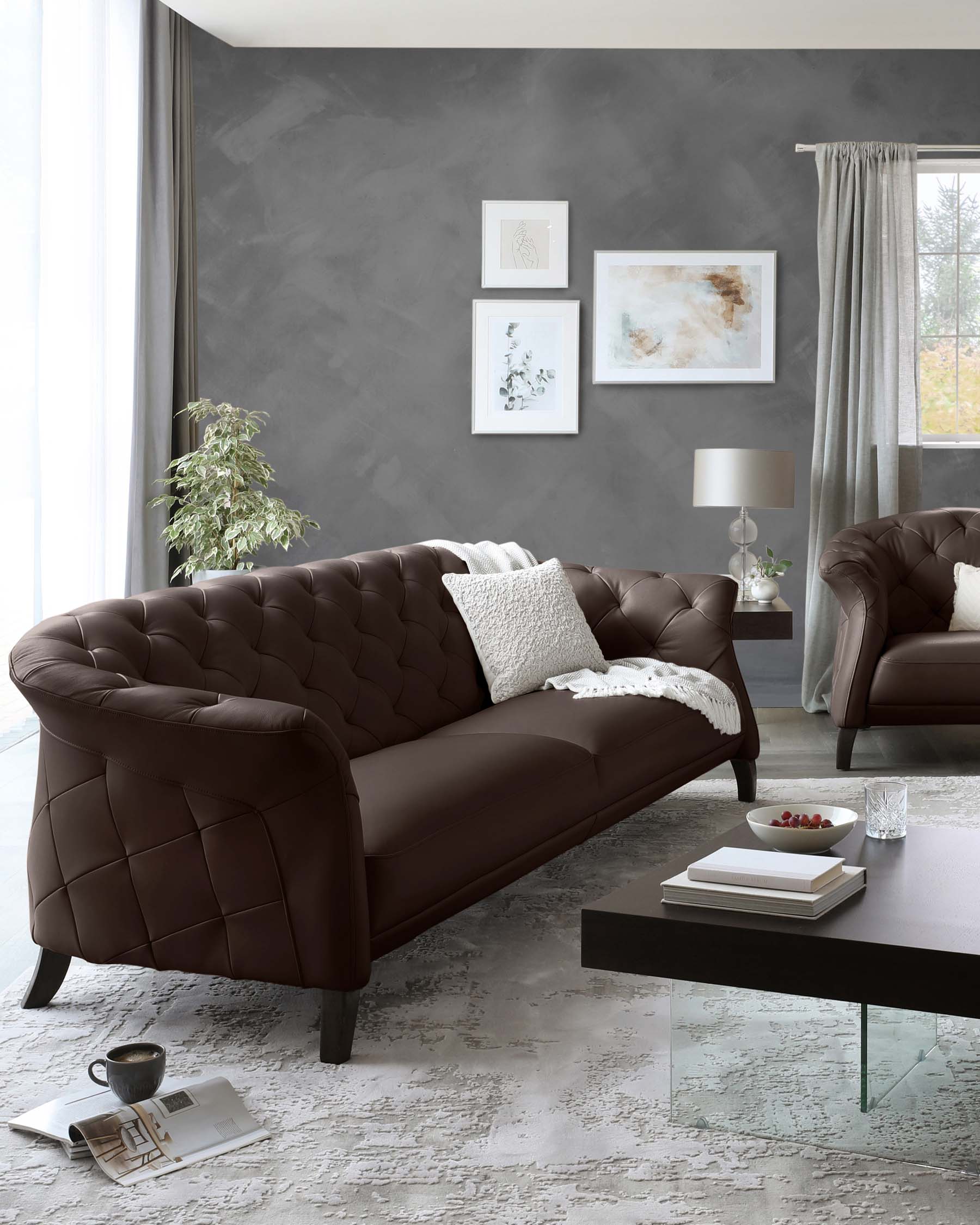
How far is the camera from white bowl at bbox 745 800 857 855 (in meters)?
2.36

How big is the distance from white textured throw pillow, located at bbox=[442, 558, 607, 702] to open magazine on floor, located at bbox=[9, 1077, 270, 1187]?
1.86 meters

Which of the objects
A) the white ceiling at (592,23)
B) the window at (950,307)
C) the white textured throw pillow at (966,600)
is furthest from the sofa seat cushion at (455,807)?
the window at (950,307)

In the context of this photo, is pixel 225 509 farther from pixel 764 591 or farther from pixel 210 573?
pixel 764 591

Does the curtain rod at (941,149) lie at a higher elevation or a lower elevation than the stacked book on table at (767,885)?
higher

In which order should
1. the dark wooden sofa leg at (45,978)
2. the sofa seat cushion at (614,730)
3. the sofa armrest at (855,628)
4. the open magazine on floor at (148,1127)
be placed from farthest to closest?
1. the sofa armrest at (855,628)
2. the sofa seat cushion at (614,730)
3. the dark wooden sofa leg at (45,978)
4. the open magazine on floor at (148,1127)

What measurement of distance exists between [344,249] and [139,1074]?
4530 millimetres

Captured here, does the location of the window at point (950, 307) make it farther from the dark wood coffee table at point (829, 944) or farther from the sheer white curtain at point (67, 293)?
the dark wood coffee table at point (829, 944)

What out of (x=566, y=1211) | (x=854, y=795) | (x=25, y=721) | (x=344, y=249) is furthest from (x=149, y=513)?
(x=566, y=1211)

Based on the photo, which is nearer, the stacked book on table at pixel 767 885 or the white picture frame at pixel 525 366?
the stacked book on table at pixel 767 885

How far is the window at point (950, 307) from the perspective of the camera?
5883 mm

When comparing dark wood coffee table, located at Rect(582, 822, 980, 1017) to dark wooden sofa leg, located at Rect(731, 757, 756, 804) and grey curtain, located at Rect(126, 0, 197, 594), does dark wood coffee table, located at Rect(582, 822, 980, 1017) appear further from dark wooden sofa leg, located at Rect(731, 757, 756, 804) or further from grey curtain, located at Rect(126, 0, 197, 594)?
grey curtain, located at Rect(126, 0, 197, 594)

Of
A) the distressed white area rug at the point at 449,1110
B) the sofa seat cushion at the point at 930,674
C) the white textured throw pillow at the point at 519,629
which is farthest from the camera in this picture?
the sofa seat cushion at the point at 930,674

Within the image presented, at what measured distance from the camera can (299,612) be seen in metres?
3.24

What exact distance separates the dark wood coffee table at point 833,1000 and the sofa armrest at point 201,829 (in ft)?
1.64
